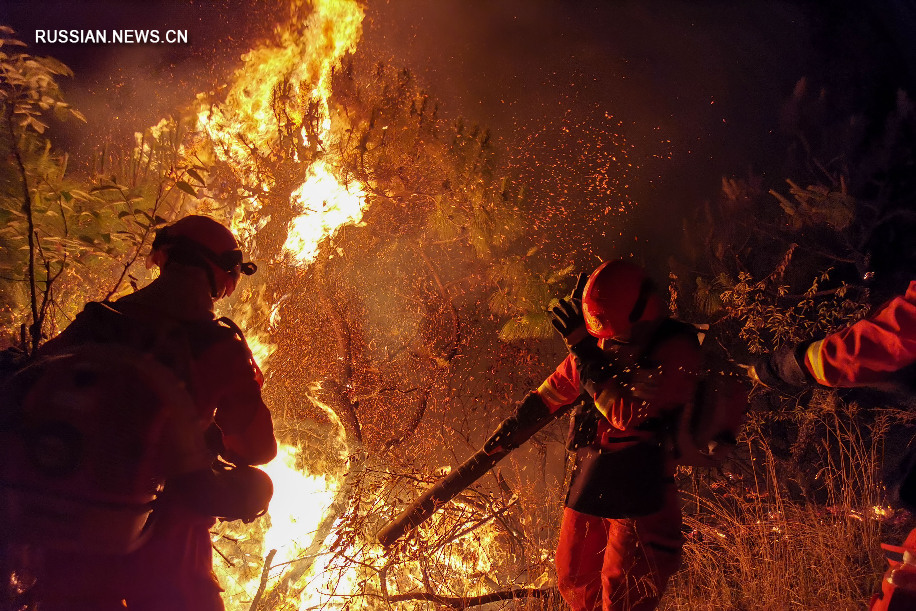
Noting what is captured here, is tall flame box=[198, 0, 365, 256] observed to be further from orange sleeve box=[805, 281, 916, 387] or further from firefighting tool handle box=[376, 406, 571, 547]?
orange sleeve box=[805, 281, 916, 387]

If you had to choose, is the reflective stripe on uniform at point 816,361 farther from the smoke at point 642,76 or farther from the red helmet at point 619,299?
the smoke at point 642,76

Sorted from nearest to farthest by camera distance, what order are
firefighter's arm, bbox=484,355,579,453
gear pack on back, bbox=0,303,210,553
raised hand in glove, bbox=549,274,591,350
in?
gear pack on back, bbox=0,303,210,553, raised hand in glove, bbox=549,274,591,350, firefighter's arm, bbox=484,355,579,453

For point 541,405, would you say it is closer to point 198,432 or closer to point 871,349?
point 871,349

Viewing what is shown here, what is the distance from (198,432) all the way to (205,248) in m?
0.79

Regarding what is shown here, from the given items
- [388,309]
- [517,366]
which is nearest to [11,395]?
[388,309]

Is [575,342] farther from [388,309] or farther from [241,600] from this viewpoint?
[388,309]

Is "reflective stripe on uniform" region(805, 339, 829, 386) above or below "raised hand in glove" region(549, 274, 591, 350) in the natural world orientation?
below

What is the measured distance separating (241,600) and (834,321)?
23.2 ft

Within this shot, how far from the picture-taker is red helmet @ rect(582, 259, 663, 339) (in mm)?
2588

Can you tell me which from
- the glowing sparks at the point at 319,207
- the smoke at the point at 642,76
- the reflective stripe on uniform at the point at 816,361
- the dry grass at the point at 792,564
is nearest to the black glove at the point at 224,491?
the reflective stripe on uniform at the point at 816,361

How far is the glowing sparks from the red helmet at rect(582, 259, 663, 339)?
144 inches

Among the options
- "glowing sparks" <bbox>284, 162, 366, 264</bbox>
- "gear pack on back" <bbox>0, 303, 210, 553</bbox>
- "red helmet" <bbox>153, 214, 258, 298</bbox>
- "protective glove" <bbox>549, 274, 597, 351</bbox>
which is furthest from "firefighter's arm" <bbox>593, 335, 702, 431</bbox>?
"glowing sparks" <bbox>284, 162, 366, 264</bbox>

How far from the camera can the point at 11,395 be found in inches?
70.4

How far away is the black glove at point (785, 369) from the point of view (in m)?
2.34
